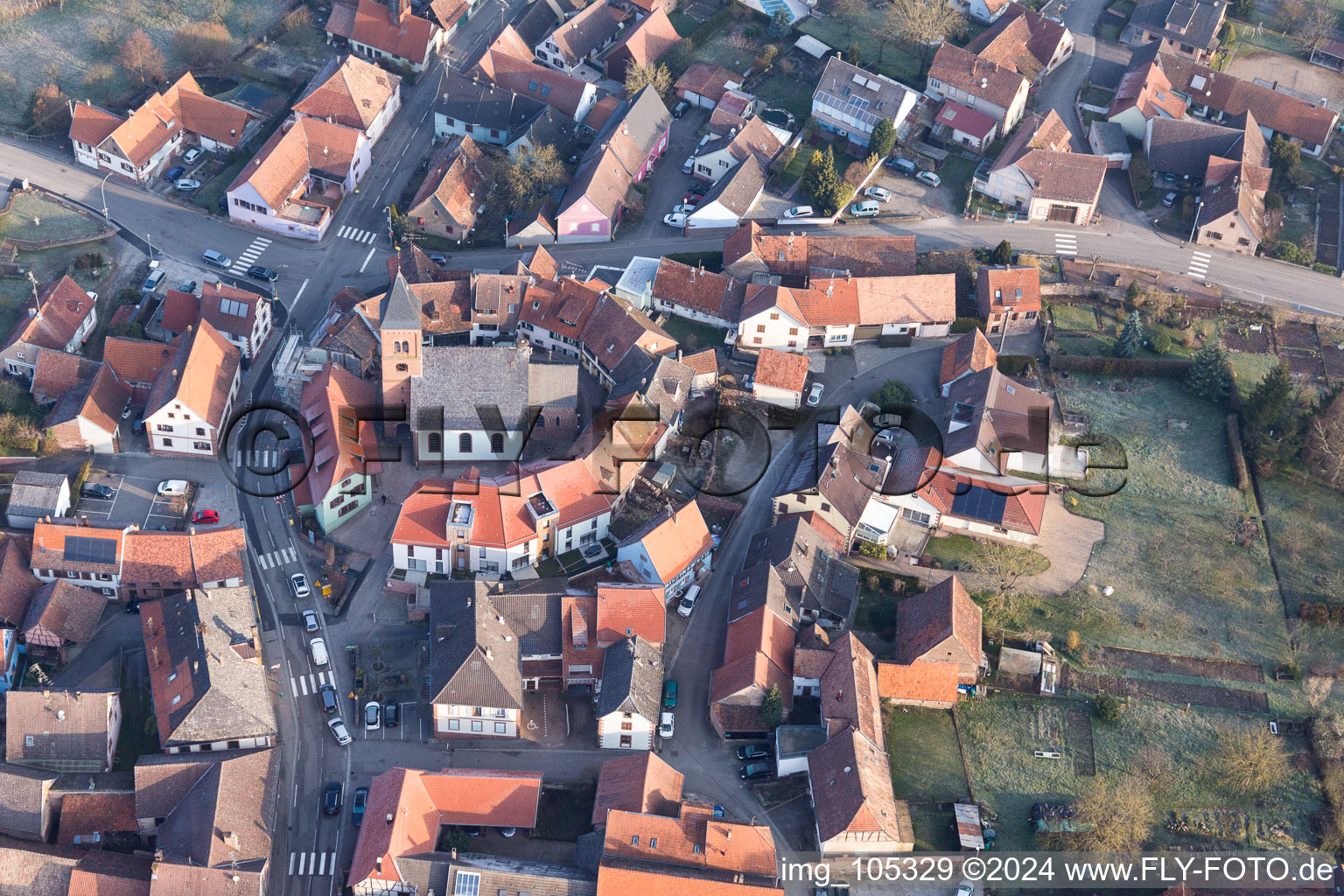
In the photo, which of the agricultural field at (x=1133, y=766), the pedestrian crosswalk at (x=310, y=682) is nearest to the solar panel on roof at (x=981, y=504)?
the agricultural field at (x=1133, y=766)

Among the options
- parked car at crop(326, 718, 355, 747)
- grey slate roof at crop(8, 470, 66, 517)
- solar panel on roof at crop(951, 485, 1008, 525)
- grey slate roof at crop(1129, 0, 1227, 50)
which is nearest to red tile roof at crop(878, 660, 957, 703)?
solar panel on roof at crop(951, 485, 1008, 525)

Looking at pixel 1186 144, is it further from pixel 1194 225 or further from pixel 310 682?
pixel 310 682

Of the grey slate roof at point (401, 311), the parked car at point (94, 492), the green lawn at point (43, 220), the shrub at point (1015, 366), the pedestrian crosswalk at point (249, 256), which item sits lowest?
the parked car at point (94, 492)

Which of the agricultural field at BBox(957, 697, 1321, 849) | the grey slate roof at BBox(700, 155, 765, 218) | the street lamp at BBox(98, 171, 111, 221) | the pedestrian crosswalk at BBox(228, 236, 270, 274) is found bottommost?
the street lamp at BBox(98, 171, 111, 221)

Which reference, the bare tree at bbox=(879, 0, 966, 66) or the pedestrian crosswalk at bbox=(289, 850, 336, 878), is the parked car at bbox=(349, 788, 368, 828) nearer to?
the pedestrian crosswalk at bbox=(289, 850, 336, 878)

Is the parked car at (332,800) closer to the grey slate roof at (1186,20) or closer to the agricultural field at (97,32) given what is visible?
the agricultural field at (97,32)

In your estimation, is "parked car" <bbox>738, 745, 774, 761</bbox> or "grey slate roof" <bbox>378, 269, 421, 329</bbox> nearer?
"parked car" <bbox>738, 745, 774, 761</bbox>

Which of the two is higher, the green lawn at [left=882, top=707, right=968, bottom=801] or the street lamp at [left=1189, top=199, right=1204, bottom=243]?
the street lamp at [left=1189, top=199, right=1204, bottom=243]
